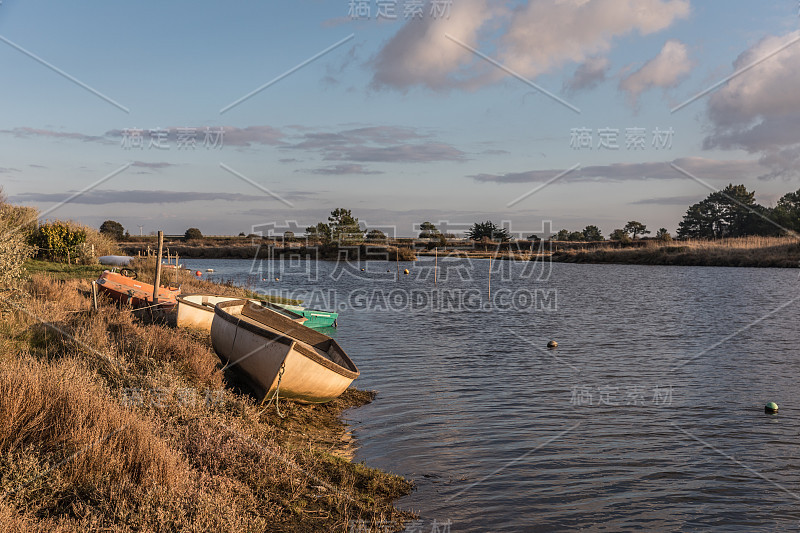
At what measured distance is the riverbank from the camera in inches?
212

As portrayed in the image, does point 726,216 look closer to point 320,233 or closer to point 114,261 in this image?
point 320,233

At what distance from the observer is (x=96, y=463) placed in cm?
594

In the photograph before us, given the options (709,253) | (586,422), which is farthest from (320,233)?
(586,422)

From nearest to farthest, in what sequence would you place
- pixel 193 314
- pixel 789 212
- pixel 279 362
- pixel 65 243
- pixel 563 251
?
1. pixel 279 362
2. pixel 193 314
3. pixel 65 243
4. pixel 789 212
5. pixel 563 251

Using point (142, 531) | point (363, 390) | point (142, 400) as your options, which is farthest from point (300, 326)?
point (142, 531)

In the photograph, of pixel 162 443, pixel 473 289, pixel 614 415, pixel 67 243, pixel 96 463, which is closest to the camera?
pixel 96 463

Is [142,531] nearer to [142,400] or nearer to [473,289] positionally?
[142,400]

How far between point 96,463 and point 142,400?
2384 millimetres

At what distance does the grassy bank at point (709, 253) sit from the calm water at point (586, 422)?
201ft

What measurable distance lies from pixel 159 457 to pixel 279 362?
13.9 feet

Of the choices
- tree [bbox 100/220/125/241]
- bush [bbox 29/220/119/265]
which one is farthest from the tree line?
bush [bbox 29/220/119/265]

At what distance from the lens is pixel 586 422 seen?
11805 mm

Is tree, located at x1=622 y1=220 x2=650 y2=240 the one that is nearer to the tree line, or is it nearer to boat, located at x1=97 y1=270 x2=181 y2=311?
the tree line

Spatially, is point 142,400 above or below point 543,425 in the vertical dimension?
above
